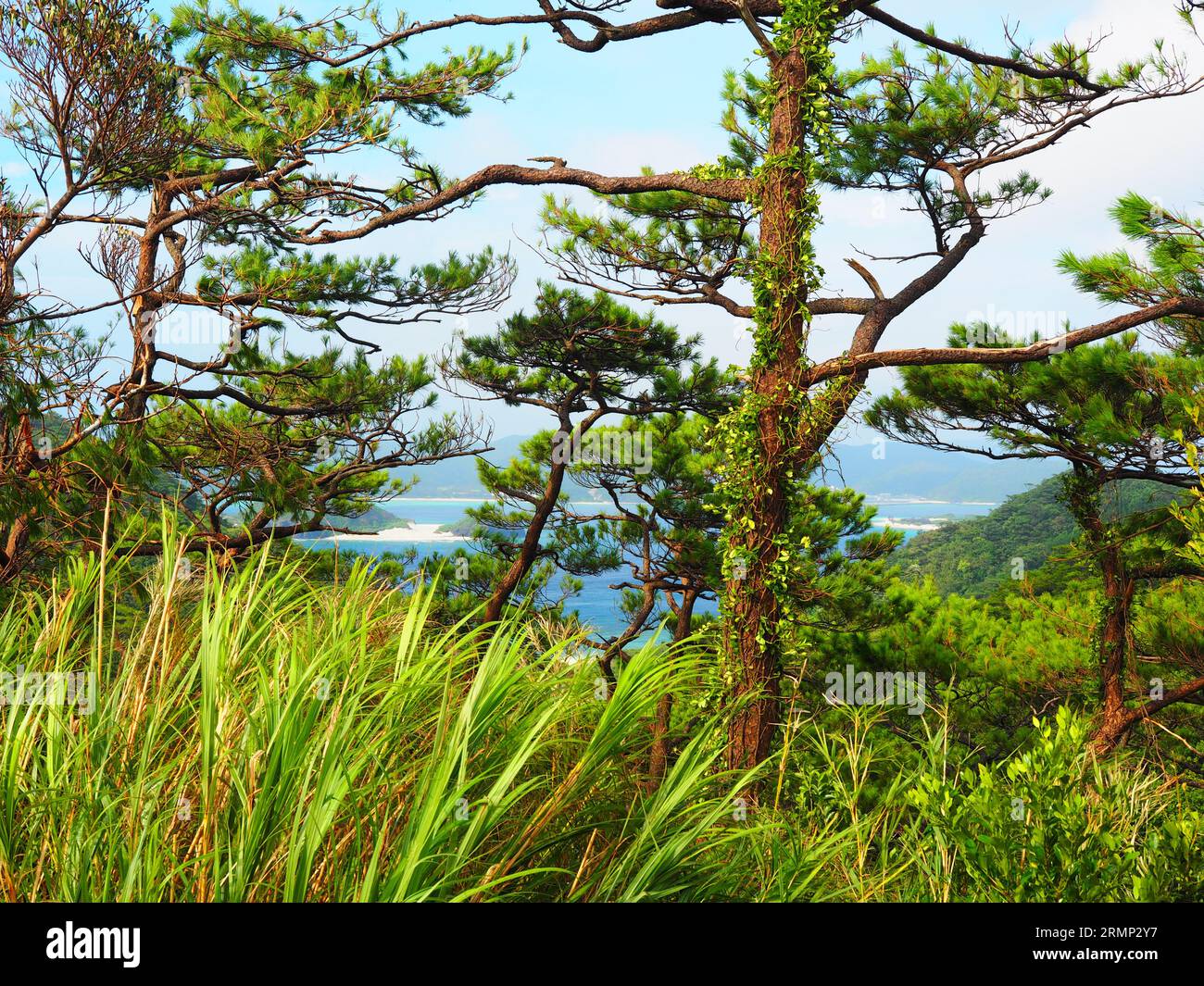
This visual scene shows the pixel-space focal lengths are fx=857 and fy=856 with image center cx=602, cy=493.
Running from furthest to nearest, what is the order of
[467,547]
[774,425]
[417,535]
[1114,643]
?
[417,535], [467,547], [1114,643], [774,425]

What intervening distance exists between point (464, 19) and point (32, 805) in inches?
225

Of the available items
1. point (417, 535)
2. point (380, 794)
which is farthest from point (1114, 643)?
point (380, 794)

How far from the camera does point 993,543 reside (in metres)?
16.0

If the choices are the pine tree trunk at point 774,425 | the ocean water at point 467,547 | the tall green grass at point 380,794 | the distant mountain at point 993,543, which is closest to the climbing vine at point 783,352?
the pine tree trunk at point 774,425

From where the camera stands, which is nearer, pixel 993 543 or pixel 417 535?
pixel 417 535

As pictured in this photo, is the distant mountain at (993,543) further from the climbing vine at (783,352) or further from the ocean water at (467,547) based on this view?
the climbing vine at (783,352)

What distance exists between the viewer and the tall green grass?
1.89 metres

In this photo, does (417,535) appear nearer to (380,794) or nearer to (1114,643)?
(1114,643)

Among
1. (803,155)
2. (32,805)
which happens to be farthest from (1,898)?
(803,155)

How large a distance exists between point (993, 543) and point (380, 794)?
16.0 metres

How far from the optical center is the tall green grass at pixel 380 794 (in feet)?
6.21

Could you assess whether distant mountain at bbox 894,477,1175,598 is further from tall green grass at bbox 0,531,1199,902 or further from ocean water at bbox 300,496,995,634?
tall green grass at bbox 0,531,1199,902
